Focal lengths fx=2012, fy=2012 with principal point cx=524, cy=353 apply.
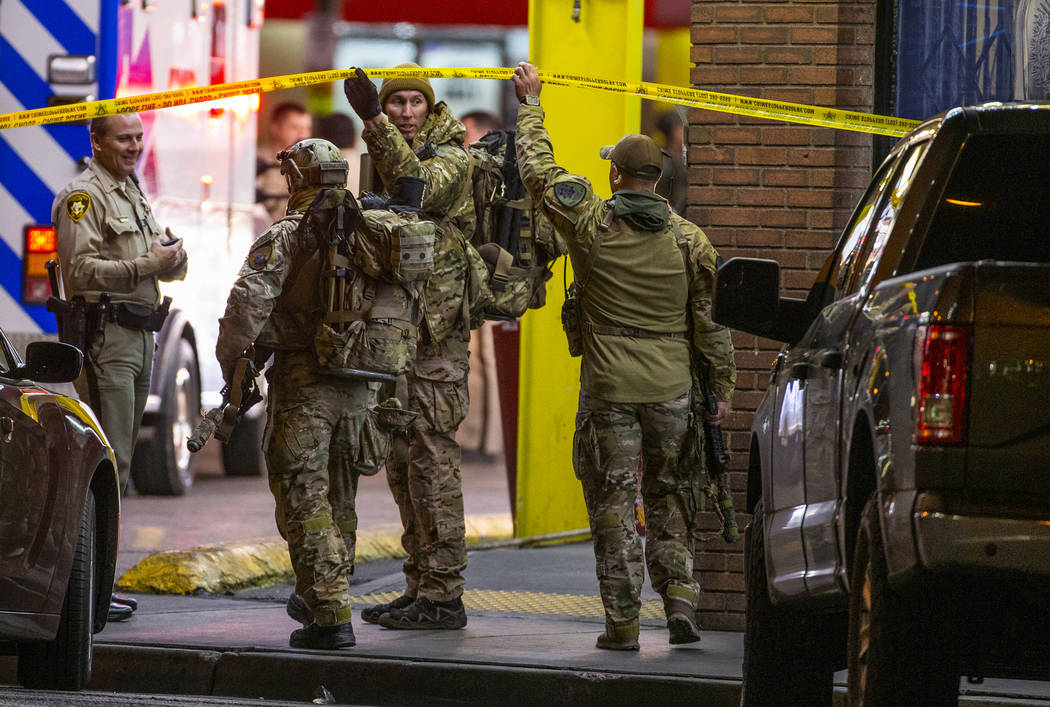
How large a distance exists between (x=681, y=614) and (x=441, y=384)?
1.36 m

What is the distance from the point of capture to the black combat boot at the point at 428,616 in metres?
8.09

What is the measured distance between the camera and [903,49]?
8.37m

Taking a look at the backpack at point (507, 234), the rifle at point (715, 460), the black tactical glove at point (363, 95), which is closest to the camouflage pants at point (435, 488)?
the backpack at point (507, 234)

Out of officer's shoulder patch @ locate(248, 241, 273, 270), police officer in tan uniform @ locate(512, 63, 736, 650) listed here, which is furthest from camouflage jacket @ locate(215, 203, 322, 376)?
police officer in tan uniform @ locate(512, 63, 736, 650)

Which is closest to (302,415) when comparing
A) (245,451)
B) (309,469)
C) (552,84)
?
(309,469)

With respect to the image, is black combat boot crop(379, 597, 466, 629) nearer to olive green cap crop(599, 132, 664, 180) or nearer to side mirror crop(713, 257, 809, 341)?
→ olive green cap crop(599, 132, 664, 180)

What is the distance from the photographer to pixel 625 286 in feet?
25.4

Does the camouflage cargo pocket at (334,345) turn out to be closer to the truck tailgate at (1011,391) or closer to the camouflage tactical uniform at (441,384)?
the camouflage tactical uniform at (441,384)

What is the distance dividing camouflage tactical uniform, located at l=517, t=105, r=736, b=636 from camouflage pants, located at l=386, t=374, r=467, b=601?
0.60 m

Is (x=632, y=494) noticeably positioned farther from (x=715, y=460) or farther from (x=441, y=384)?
(x=441, y=384)

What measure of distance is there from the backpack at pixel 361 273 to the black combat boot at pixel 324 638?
94 cm

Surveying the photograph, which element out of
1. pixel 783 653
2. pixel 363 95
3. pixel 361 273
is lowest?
pixel 783 653

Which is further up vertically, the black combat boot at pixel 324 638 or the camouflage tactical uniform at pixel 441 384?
the camouflage tactical uniform at pixel 441 384

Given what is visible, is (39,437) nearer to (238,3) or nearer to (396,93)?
(396,93)
